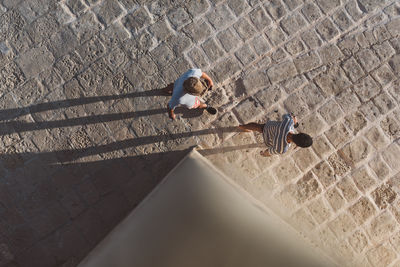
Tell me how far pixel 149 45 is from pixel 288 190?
2.77 m

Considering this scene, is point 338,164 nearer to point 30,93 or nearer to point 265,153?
point 265,153

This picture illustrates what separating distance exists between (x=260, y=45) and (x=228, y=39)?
466mm

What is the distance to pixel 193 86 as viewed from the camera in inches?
132

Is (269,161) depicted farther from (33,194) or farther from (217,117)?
(33,194)

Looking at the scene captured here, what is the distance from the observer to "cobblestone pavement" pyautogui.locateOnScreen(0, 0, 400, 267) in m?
4.27

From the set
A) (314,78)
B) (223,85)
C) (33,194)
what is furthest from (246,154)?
(33,194)

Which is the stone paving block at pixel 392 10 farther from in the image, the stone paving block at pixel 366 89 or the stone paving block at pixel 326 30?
the stone paving block at pixel 366 89

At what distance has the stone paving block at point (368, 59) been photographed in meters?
4.57

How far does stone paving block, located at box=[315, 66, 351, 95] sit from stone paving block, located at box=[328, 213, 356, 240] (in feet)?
5.65

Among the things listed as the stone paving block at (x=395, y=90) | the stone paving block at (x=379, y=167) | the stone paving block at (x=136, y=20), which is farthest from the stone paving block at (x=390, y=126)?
the stone paving block at (x=136, y=20)

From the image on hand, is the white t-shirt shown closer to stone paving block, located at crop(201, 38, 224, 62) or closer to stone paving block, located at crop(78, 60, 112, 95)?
stone paving block, located at crop(201, 38, 224, 62)

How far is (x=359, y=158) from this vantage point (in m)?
4.41

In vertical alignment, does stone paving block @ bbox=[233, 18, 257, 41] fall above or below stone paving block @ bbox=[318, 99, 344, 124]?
above

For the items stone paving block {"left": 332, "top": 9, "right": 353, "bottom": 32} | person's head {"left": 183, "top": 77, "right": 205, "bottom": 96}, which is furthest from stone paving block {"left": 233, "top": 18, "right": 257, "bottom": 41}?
person's head {"left": 183, "top": 77, "right": 205, "bottom": 96}
